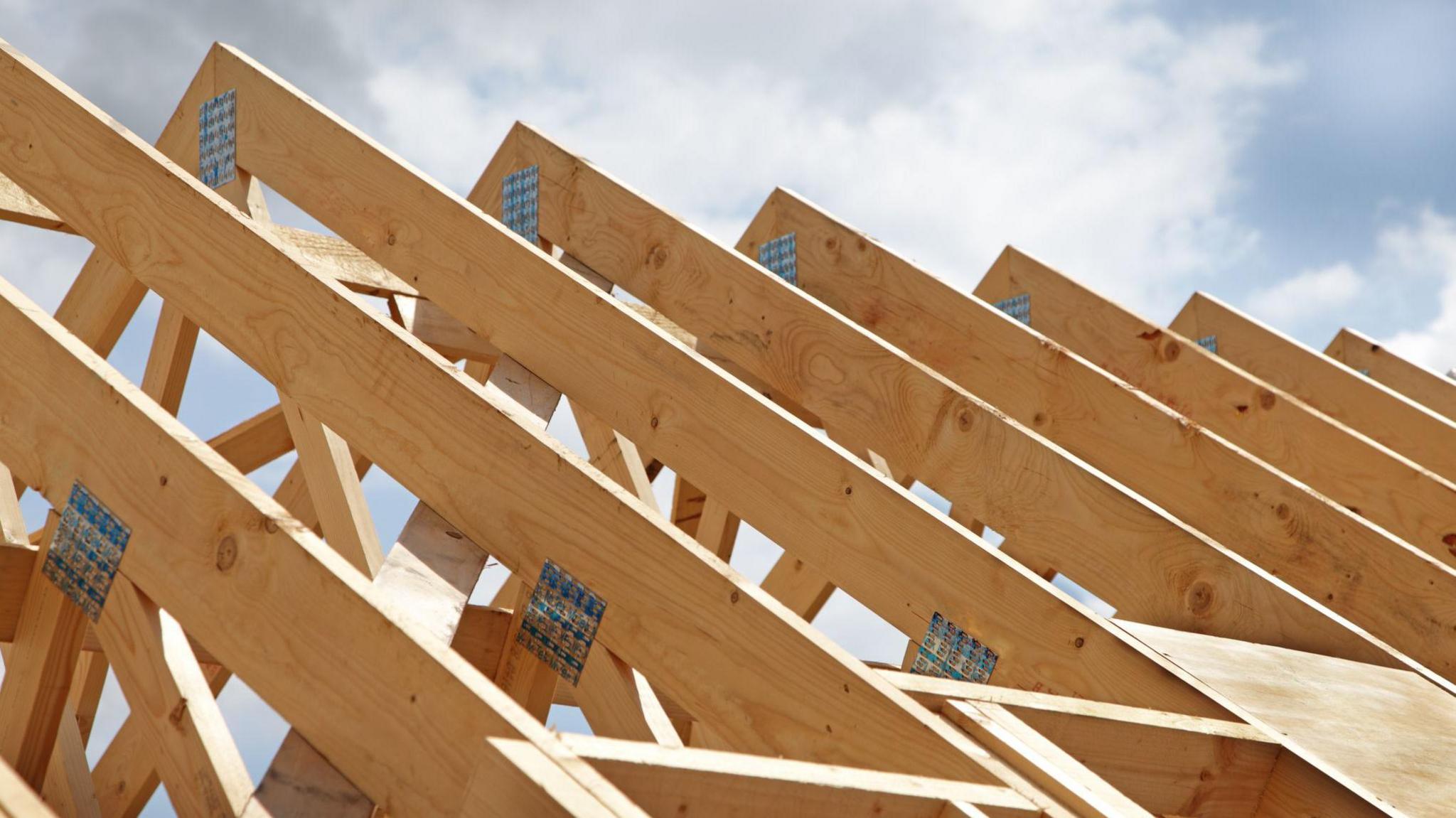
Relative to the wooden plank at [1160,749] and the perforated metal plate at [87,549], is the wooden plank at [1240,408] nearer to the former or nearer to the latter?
the wooden plank at [1160,749]

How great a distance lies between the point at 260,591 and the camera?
1763 mm

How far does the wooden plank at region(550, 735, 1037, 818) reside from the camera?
145cm

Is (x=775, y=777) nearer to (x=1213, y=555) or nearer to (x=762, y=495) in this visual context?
(x=762, y=495)

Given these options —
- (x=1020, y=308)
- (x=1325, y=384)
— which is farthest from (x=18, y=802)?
(x=1325, y=384)

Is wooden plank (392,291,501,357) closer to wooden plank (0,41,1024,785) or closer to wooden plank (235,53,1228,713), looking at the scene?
wooden plank (235,53,1228,713)

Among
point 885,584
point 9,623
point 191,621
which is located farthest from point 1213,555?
point 9,623

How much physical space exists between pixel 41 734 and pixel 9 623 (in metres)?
0.49

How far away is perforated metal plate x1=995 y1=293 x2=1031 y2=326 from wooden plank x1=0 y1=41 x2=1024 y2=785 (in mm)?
2920

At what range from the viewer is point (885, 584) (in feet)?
8.31

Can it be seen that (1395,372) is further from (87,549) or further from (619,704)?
(87,549)

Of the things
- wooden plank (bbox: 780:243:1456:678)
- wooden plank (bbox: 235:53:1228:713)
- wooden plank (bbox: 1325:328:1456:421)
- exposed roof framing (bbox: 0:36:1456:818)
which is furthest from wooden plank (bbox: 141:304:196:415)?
wooden plank (bbox: 1325:328:1456:421)

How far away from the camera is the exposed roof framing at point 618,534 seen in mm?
1695

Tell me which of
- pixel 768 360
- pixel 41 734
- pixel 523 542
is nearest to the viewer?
pixel 523 542

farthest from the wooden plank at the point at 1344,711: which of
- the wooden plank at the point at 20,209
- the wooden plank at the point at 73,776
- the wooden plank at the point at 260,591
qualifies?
the wooden plank at the point at 20,209
